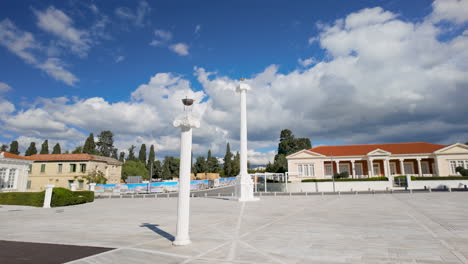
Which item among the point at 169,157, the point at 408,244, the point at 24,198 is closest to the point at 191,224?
the point at 408,244

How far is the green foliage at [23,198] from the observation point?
20328 millimetres

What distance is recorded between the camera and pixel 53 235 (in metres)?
8.36

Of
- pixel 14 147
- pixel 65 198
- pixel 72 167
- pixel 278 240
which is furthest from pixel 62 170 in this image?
pixel 278 240

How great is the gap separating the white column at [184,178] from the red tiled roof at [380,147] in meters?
43.4

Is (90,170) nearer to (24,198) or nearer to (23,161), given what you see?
(23,161)

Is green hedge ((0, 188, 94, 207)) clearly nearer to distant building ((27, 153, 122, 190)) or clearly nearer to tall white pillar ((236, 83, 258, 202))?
tall white pillar ((236, 83, 258, 202))

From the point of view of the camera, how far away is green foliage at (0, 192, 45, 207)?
20328 mm

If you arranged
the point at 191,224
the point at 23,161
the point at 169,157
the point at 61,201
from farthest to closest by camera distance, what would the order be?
the point at 169,157
the point at 23,161
the point at 61,201
the point at 191,224

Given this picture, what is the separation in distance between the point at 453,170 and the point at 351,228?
47.1 meters

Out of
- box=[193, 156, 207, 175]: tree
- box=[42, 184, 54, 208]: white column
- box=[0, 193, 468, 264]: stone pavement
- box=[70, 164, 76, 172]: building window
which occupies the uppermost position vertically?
box=[193, 156, 207, 175]: tree

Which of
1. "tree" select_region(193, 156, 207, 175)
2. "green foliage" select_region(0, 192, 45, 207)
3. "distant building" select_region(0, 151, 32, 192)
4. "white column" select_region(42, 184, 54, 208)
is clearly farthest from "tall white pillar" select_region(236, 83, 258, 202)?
"tree" select_region(193, 156, 207, 175)

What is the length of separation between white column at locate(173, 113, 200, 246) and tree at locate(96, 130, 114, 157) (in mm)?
89033

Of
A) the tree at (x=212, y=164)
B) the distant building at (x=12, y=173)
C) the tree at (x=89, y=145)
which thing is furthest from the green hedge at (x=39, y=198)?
the tree at (x=212, y=164)

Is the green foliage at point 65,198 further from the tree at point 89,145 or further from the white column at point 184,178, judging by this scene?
the tree at point 89,145
